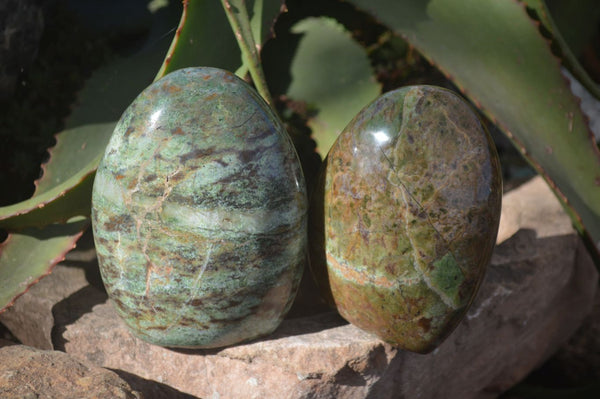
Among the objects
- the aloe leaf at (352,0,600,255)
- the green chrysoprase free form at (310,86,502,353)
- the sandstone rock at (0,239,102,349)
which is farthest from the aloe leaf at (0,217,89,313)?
the aloe leaf at (352,0,600,255)

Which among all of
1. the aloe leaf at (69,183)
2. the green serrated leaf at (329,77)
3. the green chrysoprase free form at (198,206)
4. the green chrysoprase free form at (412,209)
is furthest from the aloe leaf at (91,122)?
the green chrysoprase free form at (412,209)

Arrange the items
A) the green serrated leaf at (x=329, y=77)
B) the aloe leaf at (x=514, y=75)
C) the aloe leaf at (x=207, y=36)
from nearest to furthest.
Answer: the aloe leaf at (x=207, y=36), the aloe leaf at (x=514, y=75), the green serrated leaf at (x=329, y=77)

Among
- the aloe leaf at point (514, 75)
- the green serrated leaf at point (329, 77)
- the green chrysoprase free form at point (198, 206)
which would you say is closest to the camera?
the green chrysoprase free form at point (198, 206)

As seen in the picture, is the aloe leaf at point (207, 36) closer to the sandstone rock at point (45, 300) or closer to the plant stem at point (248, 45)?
the plant stem at point (248, 45)

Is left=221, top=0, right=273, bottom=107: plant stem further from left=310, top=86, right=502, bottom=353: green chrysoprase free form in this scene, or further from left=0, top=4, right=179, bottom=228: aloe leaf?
left=0, top=4, right=179, bottom=228: aloe leaf

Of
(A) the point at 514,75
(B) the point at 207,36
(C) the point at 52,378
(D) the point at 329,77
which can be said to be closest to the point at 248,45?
(B) the point at 207,36

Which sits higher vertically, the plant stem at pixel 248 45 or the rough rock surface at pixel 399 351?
the plant stem at pixel 248 45

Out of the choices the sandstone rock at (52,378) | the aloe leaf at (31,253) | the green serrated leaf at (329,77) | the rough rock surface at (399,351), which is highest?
the green serrated leaf at (329,77)
